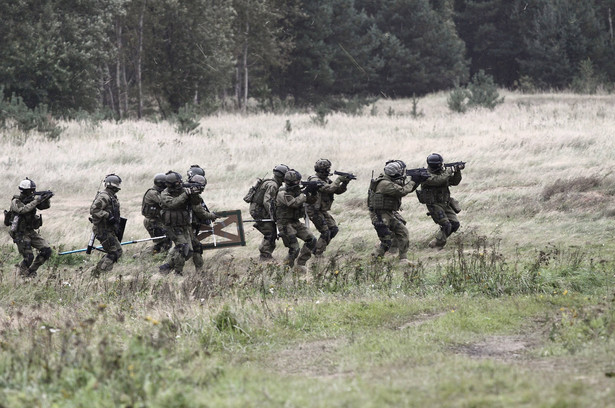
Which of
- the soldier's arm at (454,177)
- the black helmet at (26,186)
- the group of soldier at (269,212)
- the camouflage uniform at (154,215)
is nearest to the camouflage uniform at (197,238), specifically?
the group of soldier at (269,212)

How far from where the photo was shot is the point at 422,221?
1583 centimetres

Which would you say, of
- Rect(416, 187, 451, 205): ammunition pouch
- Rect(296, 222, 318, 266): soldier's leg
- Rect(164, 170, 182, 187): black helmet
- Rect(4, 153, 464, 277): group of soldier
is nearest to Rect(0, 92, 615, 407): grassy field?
Rect(4, 153, 464, 277): group of soldier

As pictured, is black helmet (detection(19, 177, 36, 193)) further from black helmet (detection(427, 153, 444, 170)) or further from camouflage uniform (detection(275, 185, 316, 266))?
black helmet (detection(427, 153, 444, 170))

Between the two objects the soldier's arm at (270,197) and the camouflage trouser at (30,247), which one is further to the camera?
the soldier's arm at (270,197)

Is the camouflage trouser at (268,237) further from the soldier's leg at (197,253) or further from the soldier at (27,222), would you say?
the soldier at (27,222)

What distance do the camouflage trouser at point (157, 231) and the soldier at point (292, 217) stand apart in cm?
217

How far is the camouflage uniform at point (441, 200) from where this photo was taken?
13344 millimetres

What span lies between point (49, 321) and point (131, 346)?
241 cm

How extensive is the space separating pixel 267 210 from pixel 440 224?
2.89 metres

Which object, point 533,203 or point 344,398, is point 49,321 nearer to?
point 344,398

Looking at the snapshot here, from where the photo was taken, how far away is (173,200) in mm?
12164

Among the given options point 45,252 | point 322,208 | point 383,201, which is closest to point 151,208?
point 45,252

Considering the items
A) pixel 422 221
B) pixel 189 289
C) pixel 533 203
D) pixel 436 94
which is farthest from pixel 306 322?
pixel 436 94

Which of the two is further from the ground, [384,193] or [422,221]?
[384,193]
